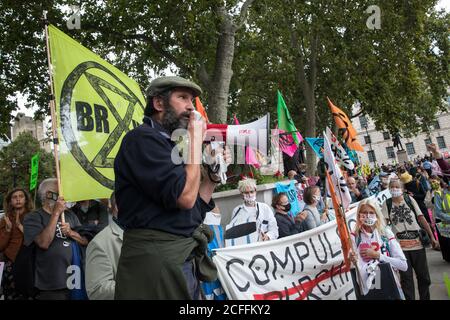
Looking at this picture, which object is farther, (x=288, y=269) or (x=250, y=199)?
(x=250, y=199)

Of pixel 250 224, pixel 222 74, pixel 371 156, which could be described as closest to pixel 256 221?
pixel 250 224

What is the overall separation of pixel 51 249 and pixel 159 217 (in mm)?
2321

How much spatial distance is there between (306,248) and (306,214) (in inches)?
77.3

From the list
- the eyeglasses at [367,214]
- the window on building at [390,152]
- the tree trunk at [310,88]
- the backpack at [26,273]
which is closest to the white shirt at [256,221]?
the eyeglasses at [367,214]

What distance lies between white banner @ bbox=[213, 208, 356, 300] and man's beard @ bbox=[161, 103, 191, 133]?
1959 millimetres

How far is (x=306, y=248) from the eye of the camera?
416 centimetres

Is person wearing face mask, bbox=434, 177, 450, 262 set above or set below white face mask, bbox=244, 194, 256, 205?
below

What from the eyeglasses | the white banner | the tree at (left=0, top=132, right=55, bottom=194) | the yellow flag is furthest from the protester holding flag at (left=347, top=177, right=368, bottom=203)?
the tree at (left=0, top=132, right=55, bottom=194)

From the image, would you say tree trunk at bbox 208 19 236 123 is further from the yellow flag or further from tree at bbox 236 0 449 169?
the yellow flag

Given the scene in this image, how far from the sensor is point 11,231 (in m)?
4.55

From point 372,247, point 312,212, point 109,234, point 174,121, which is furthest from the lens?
point 312,212

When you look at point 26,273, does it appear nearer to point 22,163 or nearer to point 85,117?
point 85,117

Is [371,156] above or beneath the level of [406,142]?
beneath

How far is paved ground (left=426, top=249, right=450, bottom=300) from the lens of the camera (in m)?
5.45
